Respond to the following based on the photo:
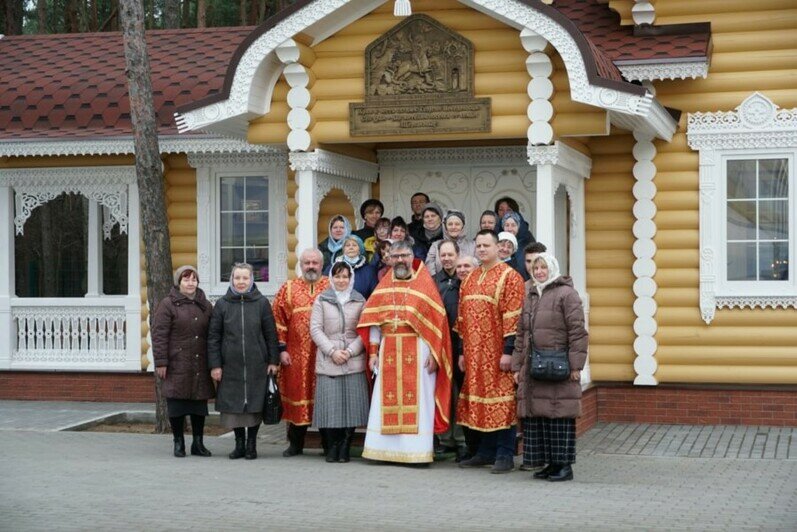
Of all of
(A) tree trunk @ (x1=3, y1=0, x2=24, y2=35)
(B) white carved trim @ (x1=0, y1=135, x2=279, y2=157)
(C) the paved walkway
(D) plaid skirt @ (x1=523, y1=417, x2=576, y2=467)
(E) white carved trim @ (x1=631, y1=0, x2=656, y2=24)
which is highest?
(A) tree trunk @ (x1=3, y1=0, x2=24, y2=35)

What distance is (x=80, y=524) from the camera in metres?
8.97

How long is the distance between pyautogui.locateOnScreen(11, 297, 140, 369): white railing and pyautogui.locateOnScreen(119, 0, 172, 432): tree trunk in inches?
107

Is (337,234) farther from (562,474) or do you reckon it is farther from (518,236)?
(562,474)

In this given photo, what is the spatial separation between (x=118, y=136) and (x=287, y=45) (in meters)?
3.79

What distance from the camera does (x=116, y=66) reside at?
17891 mm

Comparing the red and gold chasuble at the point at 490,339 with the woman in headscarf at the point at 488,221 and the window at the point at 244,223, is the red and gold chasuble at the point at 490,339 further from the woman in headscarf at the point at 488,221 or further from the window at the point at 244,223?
the window at the point at 244,223

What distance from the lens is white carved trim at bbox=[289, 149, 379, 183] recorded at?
13.6m

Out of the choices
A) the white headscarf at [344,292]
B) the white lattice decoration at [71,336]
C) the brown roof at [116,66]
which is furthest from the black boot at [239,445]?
the white lattice decoration at [71,336]

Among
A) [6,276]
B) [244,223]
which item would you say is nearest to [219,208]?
[244,223]

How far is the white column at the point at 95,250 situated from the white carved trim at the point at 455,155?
3.89m

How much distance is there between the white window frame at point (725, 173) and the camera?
1445cm

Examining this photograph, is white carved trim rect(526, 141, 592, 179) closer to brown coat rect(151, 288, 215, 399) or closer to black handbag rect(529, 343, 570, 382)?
black handbag rect(529, 343, 570, 382)

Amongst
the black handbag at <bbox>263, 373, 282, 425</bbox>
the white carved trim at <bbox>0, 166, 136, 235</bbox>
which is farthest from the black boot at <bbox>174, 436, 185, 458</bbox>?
the white carved trim at <bbox>0, 166, 136, 235</bbox>

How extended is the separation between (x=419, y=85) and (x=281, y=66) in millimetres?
1376
